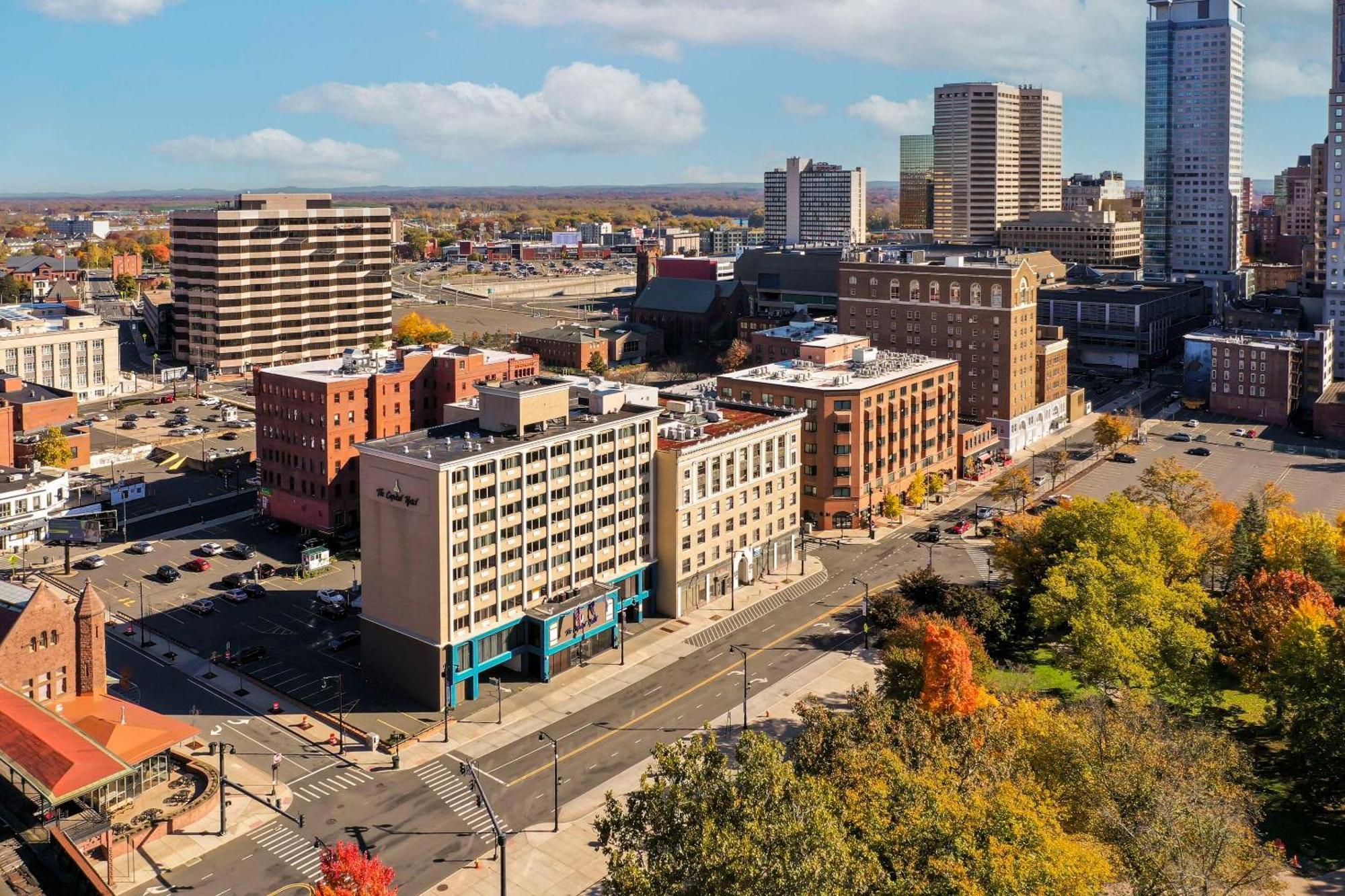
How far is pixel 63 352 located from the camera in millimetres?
191500

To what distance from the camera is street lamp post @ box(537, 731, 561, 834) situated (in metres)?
71.2

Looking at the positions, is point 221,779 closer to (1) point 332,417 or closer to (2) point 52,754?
(2) point 52,754

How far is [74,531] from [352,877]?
3070 inches

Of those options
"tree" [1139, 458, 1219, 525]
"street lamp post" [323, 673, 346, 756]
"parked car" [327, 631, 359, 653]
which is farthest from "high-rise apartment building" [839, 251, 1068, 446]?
"street lamp post" [323, 673, 346, 756]

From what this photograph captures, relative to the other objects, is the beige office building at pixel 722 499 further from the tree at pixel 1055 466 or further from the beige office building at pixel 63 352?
the beige office building at pixel 63 352

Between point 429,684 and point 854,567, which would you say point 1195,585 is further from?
point 429,684

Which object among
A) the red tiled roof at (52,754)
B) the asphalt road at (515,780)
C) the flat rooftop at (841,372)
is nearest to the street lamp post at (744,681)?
the asphalt road at (515,780)

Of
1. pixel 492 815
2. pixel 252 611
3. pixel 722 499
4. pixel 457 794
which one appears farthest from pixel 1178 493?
pixel 492 815

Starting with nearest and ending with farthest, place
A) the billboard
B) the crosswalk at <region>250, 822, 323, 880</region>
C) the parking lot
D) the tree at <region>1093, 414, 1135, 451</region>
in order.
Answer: the crosswalk at <region>250, 822, 323, 880</region>, the parking lot, the billboard, the tree at <region>1093, 414, 1135, 451</region>

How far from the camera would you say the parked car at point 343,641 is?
314ft

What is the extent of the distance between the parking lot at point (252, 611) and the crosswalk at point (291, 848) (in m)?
16.3

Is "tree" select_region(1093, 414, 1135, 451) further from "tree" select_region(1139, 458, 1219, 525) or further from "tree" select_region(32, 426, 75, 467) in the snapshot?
"tree" select_region(32, 426, 75, 467)

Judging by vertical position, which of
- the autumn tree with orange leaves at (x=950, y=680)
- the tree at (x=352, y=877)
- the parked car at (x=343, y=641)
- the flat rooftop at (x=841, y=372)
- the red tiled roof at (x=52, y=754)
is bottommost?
the tree at (x=352, y=877)

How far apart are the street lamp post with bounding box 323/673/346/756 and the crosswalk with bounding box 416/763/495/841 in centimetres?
664
